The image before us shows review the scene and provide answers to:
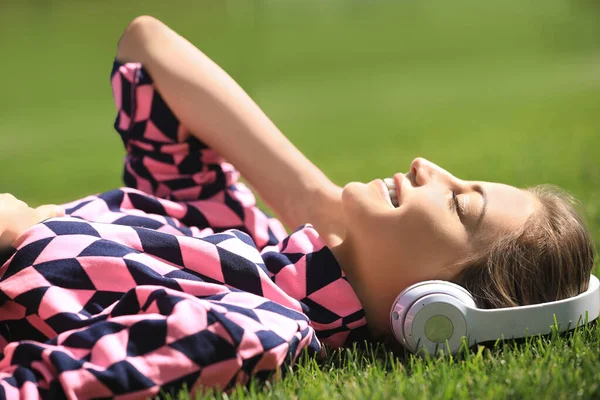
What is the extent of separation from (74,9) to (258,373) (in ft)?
69.4

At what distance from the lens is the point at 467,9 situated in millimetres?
21469

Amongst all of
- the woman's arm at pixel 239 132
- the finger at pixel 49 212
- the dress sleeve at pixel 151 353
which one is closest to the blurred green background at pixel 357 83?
the woman's arm at pixel 239 132

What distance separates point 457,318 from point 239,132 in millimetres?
1185

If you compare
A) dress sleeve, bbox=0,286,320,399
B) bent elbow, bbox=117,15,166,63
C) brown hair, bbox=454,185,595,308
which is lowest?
dress sleeve, bbox=0,286,320,399

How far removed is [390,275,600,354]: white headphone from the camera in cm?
223

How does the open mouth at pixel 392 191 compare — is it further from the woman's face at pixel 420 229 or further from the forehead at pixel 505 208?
the forehead at pixel 505 208

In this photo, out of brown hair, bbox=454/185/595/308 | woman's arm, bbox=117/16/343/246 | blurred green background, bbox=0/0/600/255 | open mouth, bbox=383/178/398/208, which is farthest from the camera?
blurred green background, bbox=0/0/600/255

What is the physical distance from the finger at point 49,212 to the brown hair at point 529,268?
4.63 feet

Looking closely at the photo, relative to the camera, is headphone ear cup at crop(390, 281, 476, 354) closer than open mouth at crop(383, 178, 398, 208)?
Yes

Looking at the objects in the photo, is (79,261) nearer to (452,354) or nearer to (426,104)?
(452,354)

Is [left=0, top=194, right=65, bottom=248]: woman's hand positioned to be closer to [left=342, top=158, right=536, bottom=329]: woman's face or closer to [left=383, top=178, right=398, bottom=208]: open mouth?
[left=342, top=158, right=536, bottom=329]: woman's face

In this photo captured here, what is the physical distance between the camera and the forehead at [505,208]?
2365mm

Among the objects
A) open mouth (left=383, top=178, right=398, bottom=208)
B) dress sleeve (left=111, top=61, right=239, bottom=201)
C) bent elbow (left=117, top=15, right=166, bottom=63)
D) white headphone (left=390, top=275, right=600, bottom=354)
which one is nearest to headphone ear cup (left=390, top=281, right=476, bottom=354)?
white headphone (left=390, top=275, right=600, bottom=354)

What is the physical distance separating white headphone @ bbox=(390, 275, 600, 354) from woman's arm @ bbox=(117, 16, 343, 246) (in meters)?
0.71
